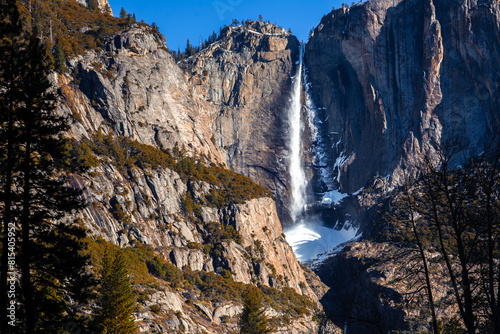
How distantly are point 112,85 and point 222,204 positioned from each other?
4255cm

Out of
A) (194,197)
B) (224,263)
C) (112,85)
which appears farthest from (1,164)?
(112,85)

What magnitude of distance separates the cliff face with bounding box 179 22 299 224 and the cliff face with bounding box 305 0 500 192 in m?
21.8

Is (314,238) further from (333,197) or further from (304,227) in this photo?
(333,197)

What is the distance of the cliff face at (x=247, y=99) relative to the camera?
595 feet

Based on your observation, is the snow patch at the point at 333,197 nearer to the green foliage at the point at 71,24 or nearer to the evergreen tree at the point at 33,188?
the green foliage at the point at 71,24

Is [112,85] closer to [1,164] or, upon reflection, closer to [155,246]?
[155,246]

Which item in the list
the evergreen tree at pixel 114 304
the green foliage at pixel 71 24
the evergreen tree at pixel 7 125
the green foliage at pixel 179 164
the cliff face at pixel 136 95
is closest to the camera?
the evergreen tree at pixel 7 125

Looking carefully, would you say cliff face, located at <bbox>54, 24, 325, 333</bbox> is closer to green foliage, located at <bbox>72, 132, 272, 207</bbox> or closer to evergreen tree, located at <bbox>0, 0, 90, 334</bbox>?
green foliage, located at <bbox>72, 132, 272, 207</bbox>

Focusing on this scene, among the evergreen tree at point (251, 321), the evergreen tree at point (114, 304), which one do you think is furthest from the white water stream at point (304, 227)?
the evergreen tree at point (114, 304)

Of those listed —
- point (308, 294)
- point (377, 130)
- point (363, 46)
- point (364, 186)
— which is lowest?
point (308, 294)

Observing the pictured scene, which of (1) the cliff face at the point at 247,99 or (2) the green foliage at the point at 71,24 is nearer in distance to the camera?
(2) the green foliage at the point at 71,24

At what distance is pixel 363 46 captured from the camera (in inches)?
6964

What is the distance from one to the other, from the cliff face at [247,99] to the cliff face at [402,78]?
2182 centimetres

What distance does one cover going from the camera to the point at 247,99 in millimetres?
188250
